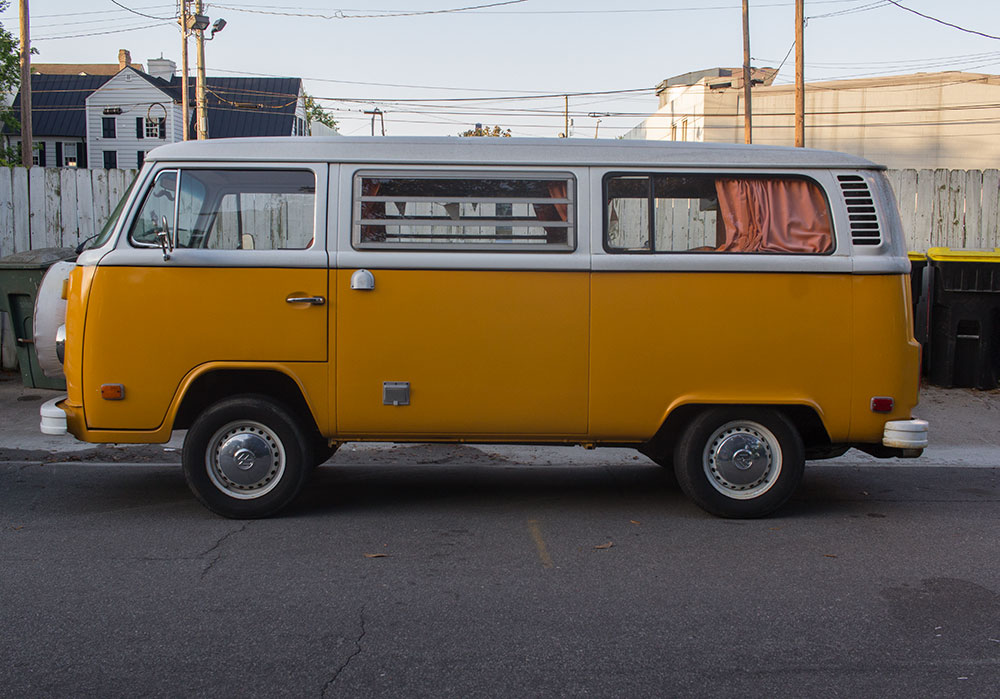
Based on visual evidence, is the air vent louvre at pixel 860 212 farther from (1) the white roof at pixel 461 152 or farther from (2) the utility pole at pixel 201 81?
(2) the utility pole at pixel 201 81

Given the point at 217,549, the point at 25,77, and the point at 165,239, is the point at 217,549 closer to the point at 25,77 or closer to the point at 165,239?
the point at 165,239

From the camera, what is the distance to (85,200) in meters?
11.5

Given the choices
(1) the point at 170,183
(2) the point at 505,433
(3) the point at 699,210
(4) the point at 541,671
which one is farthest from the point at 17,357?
(4) the point at 541,671

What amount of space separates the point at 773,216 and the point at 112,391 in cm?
440

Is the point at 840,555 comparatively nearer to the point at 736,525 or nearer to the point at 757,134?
the point at 736,525

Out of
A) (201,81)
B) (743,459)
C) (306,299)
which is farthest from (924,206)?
(201,81)

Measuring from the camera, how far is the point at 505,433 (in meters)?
6.18

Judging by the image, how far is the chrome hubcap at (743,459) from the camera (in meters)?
6.21

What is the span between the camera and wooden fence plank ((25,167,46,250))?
11414mm

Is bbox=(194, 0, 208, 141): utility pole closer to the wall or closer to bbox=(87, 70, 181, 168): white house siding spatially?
the wall

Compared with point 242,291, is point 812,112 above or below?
above

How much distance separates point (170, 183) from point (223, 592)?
2741 millimetres

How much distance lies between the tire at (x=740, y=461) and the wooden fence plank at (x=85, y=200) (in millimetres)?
8387

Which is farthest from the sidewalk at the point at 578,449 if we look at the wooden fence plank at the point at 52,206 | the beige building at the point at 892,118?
the beige building at the point at 892,118
